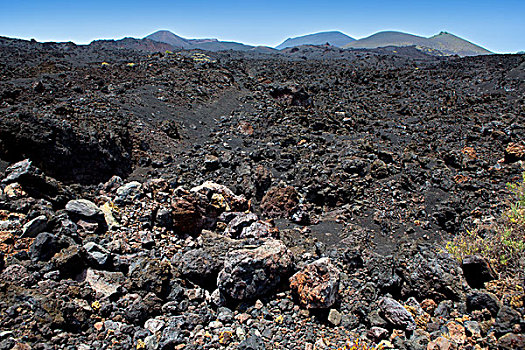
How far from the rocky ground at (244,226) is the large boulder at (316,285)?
0.07ft

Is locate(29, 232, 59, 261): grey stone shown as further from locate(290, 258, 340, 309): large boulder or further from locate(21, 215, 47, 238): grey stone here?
locate(290, 258, 340, 309): large boulder

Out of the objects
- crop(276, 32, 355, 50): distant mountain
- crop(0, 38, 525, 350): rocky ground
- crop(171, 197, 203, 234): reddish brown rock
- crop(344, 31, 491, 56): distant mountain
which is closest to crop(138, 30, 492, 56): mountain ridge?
crop(344, 31, 491, 56): distant mountain

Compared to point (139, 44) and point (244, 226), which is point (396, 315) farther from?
point (139, 44)

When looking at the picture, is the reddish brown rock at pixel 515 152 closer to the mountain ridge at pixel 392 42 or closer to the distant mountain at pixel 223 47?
the distant mountain at pixel 223 47

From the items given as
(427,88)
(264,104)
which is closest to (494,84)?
(427,88)

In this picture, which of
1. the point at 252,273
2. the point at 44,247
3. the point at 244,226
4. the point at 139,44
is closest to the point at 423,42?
the point at 139,44

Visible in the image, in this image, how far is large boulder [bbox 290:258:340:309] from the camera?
9.79 feet

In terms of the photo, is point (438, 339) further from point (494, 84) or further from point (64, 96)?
point (494, 84)

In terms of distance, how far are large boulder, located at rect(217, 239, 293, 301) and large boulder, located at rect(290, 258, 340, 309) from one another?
20cm

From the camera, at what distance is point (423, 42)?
74125mm

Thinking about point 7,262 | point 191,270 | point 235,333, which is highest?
point 7,262

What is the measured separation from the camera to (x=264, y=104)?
459 inches

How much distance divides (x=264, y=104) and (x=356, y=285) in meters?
9.34

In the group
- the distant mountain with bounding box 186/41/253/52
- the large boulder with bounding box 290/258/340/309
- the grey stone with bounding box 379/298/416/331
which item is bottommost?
the grey stone with bounding box 379/298/416/331
